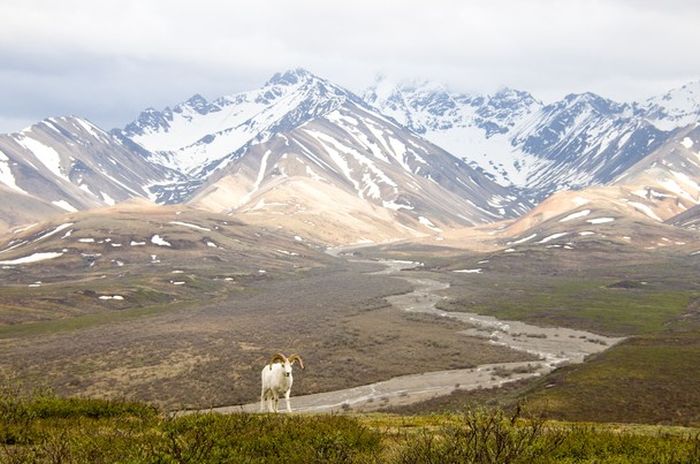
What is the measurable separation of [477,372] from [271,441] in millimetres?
61072

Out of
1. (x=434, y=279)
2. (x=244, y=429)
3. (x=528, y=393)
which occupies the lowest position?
(x=434, y=279)

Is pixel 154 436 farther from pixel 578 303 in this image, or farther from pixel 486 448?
pixel 578 303

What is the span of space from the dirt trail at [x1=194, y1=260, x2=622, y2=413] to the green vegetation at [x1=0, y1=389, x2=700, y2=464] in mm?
15324

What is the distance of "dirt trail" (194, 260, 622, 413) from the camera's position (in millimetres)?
56156

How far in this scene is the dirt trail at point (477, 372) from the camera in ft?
184

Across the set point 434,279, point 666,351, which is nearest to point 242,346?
point 666,351

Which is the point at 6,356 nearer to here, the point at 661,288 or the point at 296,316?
the point at 296,316

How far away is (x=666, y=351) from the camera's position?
74.8 meters

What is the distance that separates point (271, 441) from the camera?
45.2 feet

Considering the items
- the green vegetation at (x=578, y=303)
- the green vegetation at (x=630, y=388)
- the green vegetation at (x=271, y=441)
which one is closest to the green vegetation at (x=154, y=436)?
the green vegetation at (x=271, y=441)

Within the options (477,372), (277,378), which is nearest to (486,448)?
(277,378)

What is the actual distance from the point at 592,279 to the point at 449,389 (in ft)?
431

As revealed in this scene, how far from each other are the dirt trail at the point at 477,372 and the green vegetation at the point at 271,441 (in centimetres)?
1532

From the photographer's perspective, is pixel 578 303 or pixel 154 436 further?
pixel 578 303
